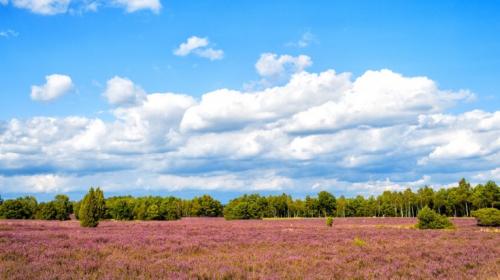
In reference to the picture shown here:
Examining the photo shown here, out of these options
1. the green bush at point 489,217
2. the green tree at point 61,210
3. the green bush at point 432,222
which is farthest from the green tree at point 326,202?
the green bush at point 432,222

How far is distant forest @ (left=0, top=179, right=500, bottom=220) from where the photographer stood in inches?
3322

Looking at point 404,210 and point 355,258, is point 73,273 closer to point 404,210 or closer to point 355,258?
point 355,258

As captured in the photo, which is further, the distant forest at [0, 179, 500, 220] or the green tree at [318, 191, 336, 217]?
the green tree at [318, 191, 336, 217]

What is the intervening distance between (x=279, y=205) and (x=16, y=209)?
76405 mm

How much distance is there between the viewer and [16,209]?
278ft

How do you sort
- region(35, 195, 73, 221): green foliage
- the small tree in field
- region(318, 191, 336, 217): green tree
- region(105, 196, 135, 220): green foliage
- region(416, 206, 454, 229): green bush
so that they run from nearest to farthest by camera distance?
the small tree in field, region(416, 206, 454, 229): green bush, region(35, 195, 73, 221): green foliage, region(105, 196, 135, 220): green foliage, region(318, 191, 336, 217): green tree

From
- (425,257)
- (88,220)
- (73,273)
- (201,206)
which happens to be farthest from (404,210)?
(73,273)

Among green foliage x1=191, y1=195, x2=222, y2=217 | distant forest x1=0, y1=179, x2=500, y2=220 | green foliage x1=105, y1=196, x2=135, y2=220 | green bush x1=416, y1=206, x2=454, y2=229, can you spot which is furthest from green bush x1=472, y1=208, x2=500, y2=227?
green foliage x1=191, y1=195, x2=222, y2=217

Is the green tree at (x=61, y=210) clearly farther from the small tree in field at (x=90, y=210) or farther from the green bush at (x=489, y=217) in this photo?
the green bush at (x=489, y=217)

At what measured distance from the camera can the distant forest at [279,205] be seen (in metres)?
84.4

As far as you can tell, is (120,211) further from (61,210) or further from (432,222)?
(432,222)

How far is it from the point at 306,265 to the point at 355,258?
2.65 m

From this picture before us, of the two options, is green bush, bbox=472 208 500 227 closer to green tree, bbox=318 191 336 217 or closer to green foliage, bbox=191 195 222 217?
green tree, bbox=318 191 336 217

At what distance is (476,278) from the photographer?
1067 cm
